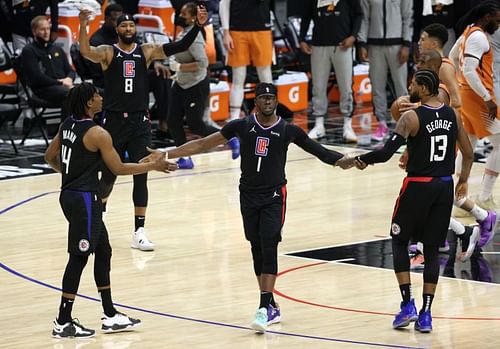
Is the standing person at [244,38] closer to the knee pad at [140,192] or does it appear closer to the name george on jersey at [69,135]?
the knee pad at [140,192]

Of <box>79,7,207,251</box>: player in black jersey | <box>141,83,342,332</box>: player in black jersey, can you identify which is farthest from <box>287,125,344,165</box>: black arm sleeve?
<box>79,7,207,251</box>: player in black jersey

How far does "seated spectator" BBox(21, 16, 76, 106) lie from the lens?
53.4 feet

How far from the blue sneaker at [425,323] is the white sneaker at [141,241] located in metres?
3.39

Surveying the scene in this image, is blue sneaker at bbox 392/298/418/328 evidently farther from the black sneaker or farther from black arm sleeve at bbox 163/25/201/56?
black arm sleeve at bbox 163/25/201/56

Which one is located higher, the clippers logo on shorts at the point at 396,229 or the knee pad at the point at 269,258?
the clippers logo on shorts at the point at 396,229

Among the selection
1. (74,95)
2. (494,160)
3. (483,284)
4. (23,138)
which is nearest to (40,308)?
(74,95)

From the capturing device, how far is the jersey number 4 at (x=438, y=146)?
891cm

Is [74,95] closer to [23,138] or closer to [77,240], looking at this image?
[77,240]

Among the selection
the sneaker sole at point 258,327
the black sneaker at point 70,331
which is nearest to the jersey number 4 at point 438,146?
the sneaker sole at point 258,327

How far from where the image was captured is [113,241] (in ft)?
39.2

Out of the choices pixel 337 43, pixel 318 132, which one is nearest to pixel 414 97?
pixel 337 43

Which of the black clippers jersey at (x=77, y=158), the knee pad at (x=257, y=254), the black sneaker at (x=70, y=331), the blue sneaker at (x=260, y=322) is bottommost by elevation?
the black sneaker at (x=70, y=331)

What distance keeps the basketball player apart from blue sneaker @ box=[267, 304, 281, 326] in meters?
4.09

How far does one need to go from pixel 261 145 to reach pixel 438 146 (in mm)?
1218
